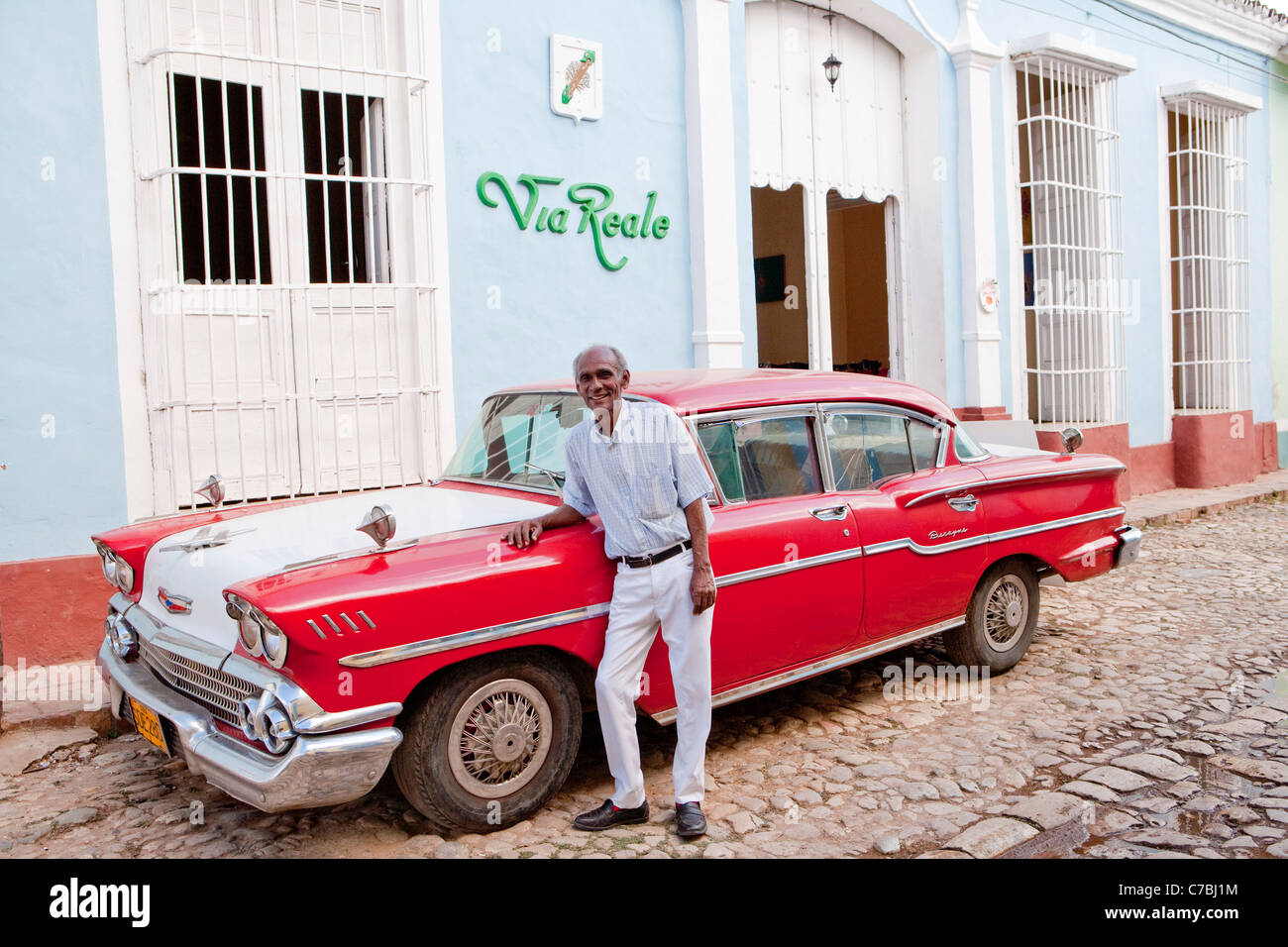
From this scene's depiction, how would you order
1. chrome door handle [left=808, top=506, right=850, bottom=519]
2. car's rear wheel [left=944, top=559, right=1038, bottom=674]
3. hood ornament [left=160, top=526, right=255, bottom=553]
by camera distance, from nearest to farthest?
1. hood ornament [left=160, top=526, right=255, bottom=553]
2. chrome door handle [left=808, top=506, right=850, bottom=519]
3. car's rear wheel [left=944, top=559, right=1038, bottom=674]

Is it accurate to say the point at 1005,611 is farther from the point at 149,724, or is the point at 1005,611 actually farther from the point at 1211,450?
the point at 1211,450

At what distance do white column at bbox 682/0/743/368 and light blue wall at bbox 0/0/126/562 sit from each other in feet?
12.9

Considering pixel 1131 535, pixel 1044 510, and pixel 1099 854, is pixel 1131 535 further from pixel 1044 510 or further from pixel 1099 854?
pixel 1099 854

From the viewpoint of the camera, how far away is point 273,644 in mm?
3205

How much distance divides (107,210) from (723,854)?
448cm

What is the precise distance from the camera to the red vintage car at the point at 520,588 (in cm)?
Answer: 327

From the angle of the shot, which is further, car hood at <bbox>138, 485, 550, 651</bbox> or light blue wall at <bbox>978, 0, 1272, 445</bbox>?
light blue wall at <bbox>978, 0, 1272, 445</bbox>

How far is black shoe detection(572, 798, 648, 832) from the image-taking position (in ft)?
12.0

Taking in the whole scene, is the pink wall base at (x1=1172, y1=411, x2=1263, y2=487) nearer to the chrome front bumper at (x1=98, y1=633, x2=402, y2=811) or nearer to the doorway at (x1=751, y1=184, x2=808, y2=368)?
the doorway at (x1=751, y1=184, x2=808, y2=368)

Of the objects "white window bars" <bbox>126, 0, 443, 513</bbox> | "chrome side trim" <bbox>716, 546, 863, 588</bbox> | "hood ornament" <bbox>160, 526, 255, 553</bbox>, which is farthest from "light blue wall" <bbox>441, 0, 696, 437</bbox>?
"chrome side trim" <bbox>716, 546, 863, 588</bbox>

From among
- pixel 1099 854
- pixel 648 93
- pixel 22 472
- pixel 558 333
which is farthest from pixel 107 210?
pixel 1099 854

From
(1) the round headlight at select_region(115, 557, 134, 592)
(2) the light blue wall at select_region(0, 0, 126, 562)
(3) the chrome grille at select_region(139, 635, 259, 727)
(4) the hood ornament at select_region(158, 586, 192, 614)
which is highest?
(2) the light blue wall at select_region(0, 0, 126, 562)

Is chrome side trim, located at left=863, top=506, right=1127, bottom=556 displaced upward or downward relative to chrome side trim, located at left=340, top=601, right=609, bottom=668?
upward

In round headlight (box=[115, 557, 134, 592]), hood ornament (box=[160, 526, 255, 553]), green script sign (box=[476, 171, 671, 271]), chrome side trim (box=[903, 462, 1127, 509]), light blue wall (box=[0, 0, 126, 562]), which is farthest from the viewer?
green script sign (box=[476, 171, 671, 271])
